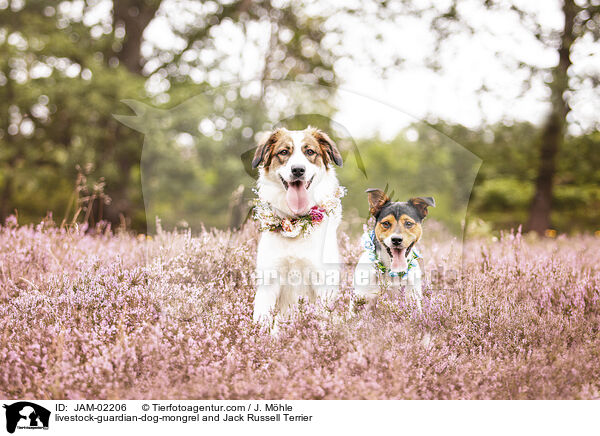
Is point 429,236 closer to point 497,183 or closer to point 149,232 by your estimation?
point 149,232

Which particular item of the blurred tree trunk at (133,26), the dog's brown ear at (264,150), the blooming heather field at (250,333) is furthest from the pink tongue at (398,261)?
the blurred tree trunk at (133,26)

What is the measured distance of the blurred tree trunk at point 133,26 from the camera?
522 inches

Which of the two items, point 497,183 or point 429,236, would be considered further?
point 497,183

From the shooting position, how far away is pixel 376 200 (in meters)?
3.92

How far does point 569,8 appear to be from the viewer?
918 cm

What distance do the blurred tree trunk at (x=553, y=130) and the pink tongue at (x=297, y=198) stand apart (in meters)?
7.49

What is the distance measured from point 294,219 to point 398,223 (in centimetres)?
85

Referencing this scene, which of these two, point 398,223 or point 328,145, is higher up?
point 328,145

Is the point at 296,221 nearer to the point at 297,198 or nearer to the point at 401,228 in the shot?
the point at 297,198

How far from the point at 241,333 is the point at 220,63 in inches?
405

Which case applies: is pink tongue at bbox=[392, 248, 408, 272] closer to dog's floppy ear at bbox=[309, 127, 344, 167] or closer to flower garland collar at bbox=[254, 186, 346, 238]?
flower garland collar at bbox=[254, 186, 346, 238]

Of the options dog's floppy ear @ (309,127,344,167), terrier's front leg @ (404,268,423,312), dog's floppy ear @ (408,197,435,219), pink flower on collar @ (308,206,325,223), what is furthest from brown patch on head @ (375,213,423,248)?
dog's floppy ear @ (309,127,344,167)
